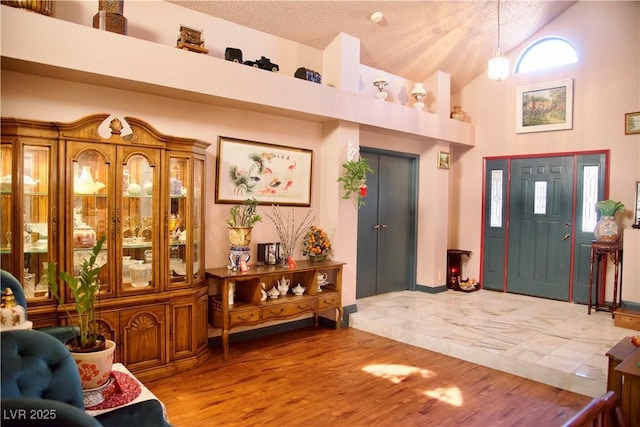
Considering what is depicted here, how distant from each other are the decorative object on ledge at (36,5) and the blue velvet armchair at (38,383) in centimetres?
267

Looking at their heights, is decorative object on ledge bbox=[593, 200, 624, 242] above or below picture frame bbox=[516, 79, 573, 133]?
below

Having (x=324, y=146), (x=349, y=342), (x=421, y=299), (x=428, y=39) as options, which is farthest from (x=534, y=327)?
(x=428, y=39)

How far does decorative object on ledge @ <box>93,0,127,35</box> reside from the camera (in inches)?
133

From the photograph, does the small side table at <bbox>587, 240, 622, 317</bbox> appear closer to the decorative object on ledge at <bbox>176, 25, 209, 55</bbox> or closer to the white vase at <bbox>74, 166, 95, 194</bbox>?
the decorative object on ledge at <bbox>176, 25, 209, 55</bbox>

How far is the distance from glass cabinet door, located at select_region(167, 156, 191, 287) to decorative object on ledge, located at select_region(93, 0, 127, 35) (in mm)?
1116

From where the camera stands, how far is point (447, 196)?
6.68 metres

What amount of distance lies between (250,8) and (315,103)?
115 centimetres

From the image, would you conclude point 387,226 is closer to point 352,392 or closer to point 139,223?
point 352,392

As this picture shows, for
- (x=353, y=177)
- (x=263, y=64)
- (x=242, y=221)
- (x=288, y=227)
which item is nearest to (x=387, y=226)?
(x=353, y=177)

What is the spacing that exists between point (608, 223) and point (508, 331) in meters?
2.08

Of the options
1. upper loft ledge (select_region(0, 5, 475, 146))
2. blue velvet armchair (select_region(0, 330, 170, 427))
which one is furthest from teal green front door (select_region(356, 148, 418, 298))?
blue velvet armchair (select_region(0, 330, 170, 427))

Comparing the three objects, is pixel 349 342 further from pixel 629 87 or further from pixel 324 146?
pixel 629 87

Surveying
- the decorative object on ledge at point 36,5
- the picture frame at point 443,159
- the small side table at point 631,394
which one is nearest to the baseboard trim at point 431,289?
the picture frame at point 443,159

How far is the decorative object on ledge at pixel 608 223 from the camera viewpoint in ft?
17.1
